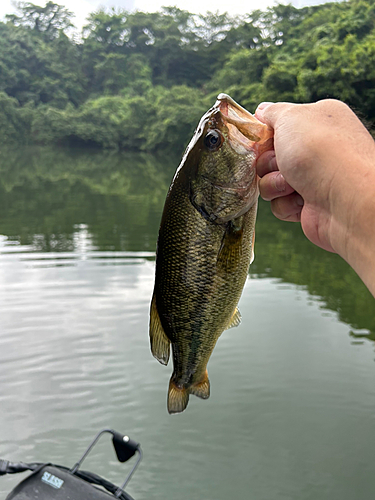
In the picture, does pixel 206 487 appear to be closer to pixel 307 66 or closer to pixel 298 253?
pixel 298 253

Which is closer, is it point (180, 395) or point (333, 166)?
point (333, 166)

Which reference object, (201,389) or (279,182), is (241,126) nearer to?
(279,182)

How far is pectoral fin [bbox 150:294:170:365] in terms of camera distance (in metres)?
1.58

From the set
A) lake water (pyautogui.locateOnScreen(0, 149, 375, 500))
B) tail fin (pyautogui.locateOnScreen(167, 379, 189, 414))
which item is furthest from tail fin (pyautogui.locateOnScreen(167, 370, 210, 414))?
lake water (pyautogui.locateOnScreen(0, 149, 375, 500))

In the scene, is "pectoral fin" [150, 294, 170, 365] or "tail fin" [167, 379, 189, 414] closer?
"pectoral fin" [150, 294, 170, 365]

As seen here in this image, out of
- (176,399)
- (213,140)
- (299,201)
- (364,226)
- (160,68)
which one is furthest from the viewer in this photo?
(160,68)

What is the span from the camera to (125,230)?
12.9 metres

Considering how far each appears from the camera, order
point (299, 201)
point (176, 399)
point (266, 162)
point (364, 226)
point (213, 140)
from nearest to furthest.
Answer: point (364, 226), point (213, 140), point (266, 162), point (176, 399), point (299, 201)

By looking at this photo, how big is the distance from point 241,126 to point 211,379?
4.50 metres

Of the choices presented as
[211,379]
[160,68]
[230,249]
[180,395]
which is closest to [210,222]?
[230,249]

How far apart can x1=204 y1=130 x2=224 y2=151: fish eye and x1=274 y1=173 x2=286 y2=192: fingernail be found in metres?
0.27

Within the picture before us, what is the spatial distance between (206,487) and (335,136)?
11.4ft

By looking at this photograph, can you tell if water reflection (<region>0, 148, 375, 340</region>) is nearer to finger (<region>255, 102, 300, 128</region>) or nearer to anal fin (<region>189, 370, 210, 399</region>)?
anal fin (<region>189, 370, 210, 399</region>)

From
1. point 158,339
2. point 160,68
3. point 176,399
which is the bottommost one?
point 176,399
